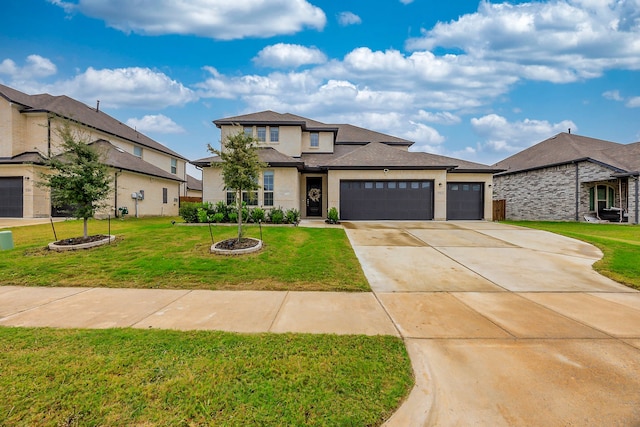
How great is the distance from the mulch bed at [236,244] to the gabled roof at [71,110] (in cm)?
1615

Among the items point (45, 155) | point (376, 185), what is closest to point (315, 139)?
point (376, 185)

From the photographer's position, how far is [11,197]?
17984mm

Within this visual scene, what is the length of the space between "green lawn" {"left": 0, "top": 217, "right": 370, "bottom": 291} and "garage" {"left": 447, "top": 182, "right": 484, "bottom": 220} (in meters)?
11.6

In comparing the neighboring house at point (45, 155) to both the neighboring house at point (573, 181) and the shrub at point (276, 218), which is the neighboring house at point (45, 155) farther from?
the neighboring house at point (573, 181)

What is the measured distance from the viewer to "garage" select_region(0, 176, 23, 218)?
17906 mm

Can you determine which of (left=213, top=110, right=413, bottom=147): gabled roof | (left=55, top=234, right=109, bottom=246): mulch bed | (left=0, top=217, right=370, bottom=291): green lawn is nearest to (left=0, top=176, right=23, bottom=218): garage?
(left=0, top=217, right=370, bottom=291): green lawn

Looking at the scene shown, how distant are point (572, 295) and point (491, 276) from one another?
1.53m

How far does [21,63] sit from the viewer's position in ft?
57.3

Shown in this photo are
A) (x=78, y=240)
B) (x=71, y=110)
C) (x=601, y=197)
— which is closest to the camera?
(x=78, y=240)

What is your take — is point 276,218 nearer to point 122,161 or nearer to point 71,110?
point 122,161

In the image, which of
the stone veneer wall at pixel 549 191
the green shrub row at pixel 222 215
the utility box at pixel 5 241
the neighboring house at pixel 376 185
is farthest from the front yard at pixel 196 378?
the stone veneer wall at pixel 549 191

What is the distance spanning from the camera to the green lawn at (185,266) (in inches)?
243

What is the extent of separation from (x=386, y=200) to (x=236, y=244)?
11.1 meters

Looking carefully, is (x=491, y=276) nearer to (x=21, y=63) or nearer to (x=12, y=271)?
(x=12, y=271)
